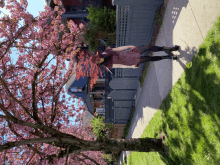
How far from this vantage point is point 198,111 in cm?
348

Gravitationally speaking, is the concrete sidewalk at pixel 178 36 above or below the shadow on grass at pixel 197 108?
above

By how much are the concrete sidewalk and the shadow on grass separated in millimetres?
350

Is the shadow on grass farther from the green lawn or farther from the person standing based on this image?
the person standing

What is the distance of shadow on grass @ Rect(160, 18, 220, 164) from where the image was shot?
118 inches

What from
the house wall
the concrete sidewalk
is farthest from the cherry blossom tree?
the house wall

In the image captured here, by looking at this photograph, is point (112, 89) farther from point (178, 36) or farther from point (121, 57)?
point (178, 36)

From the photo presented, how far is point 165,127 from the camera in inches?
203

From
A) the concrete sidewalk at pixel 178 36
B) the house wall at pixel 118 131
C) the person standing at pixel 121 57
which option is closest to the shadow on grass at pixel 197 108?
the concrete sidewalk at pixel 178 36

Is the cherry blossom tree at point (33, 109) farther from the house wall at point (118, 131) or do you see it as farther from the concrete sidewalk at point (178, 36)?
the house wall at point (118, 131)

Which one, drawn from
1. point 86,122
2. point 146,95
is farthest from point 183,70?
point 86,122

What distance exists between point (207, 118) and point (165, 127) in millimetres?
2163

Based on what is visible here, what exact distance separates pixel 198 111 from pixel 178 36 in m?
2.64

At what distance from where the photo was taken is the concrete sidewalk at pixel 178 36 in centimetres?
354

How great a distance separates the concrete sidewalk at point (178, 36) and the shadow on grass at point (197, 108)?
1.15ft
